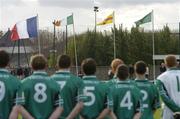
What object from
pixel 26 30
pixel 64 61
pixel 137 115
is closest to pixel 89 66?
pixel 64 61

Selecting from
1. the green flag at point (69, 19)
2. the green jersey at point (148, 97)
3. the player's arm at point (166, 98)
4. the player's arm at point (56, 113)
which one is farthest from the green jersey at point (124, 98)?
the green flag at point (69, 19)

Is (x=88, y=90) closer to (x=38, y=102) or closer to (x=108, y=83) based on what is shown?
(x=108, y=83)

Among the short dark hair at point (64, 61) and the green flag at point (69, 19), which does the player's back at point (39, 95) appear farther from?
the green flag at point (69, 19)

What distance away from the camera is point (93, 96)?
8.13 m

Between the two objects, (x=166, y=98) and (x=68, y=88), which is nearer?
(x=68, y=88)

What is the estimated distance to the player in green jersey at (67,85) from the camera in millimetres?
7867

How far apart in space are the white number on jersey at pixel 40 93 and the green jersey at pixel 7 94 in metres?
0.27

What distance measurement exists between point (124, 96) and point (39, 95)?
1.52 meters

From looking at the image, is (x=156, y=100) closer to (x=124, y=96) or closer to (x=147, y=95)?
(x=147, y=95)

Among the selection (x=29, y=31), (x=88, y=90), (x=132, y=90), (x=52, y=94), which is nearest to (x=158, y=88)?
(x=132, y=90)

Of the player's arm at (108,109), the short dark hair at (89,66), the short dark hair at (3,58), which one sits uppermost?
the short dark hair at (3,58)

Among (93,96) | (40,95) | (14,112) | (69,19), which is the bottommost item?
(14,112)

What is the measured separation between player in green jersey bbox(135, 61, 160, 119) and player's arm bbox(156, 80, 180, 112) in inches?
4.2

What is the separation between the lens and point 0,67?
746cm
